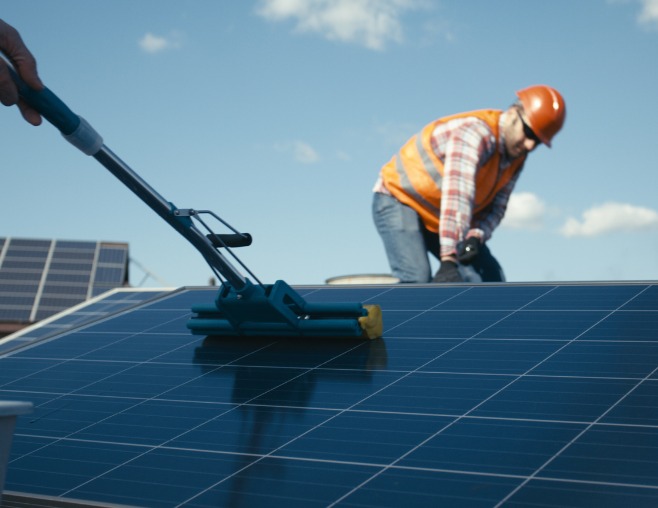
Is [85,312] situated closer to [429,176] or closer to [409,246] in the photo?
[409,246]

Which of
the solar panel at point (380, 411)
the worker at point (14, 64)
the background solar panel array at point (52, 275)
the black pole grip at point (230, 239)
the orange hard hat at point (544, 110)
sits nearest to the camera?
the solar panel at point (380, 411)

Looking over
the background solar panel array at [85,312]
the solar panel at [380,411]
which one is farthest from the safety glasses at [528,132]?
the background solar panel array at [85,312]

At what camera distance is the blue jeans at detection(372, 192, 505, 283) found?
7.94 m

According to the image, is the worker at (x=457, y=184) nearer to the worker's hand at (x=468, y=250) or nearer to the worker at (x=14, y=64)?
the worker's hand at (x=468, y=250)

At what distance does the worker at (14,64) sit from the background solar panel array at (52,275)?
1971 centimetres

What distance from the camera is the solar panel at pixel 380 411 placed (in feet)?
9.83

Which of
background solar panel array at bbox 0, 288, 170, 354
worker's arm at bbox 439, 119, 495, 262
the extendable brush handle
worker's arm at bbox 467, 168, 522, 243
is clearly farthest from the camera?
worker's arm at bbox 467, 168, 522, 243

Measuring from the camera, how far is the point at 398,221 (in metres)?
8.05

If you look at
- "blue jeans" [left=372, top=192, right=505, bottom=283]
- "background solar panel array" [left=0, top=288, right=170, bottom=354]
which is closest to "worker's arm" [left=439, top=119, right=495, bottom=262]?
"blue jeans" [left=372, top=192, right=505, bottom=283]

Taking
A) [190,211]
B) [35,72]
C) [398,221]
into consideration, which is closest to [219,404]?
[190,211]

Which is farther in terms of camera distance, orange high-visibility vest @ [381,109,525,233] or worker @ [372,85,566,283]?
orange high-visibility vest @ [381,109,525,233]

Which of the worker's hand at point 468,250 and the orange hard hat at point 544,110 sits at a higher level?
the orange hard hat at point 544,110

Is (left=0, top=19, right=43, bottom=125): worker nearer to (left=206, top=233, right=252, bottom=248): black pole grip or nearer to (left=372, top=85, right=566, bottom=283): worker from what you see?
(left=206, top=233, right=252, bottom=248): black pole grip

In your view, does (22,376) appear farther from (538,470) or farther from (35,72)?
(538,470)
